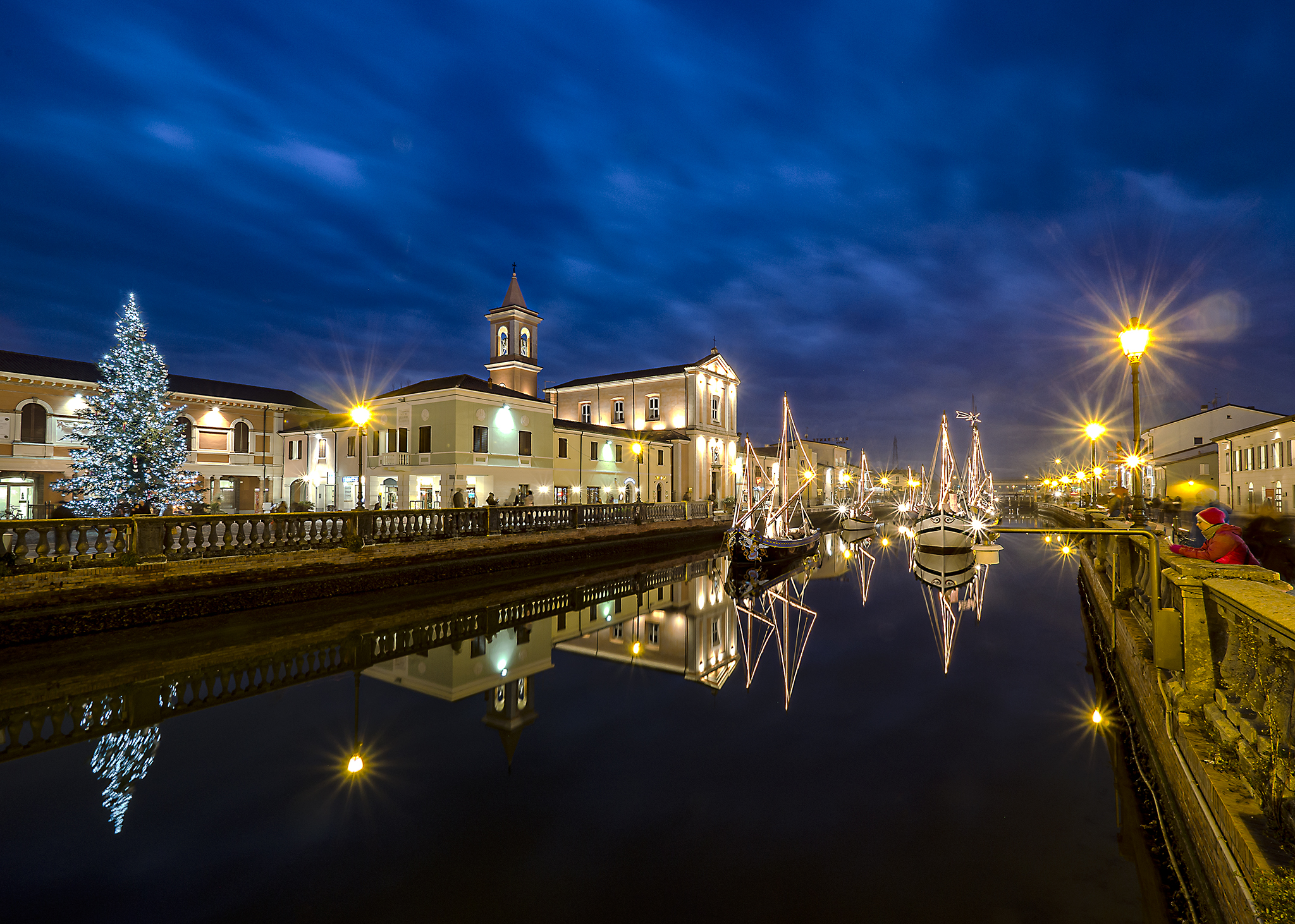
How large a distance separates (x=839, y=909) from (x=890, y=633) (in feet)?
38.8

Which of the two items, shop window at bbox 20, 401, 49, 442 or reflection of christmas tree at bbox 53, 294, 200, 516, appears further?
shop window at bbox 20, 401, 49, 442

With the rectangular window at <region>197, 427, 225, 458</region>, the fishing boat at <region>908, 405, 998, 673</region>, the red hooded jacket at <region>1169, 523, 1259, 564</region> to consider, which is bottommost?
the fishing boat at <region>908, 405, 998, 673</region>

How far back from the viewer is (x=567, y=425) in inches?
1623

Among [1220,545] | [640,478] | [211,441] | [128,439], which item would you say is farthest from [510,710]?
[211,441]

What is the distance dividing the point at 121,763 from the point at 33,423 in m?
37.9

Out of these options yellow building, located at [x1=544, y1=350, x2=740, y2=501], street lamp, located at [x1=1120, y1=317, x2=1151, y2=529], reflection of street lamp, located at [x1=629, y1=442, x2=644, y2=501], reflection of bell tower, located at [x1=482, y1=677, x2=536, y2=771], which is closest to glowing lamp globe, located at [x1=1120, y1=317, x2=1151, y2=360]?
street lamp, located at [x1=1120, y1=317, x2=1151, y2=529]

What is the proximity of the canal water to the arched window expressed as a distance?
31.8m

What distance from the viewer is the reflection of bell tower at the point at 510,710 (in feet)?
27.2

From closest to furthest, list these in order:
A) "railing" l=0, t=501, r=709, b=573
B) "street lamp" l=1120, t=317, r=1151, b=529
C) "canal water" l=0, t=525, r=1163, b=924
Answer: "canal water" l=0, t=525, r=1163, b=924, "street lamp" l=1120, t=317, r=1151, b=529, "railing" l=0, t=501, r=709, b=573

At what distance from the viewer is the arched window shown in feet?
102

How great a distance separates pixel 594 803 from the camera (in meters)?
6.36

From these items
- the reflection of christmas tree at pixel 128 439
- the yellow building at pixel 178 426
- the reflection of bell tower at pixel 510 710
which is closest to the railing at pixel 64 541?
the reflection of bell tower at pixel 510 710

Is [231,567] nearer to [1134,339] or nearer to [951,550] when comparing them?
[1134,339]

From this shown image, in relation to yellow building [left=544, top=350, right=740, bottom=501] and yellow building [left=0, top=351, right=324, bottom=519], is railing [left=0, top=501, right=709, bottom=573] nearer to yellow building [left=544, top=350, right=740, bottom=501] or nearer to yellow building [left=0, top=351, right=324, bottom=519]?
yellow building [left=0, top=351, right=324, bottom=519]
